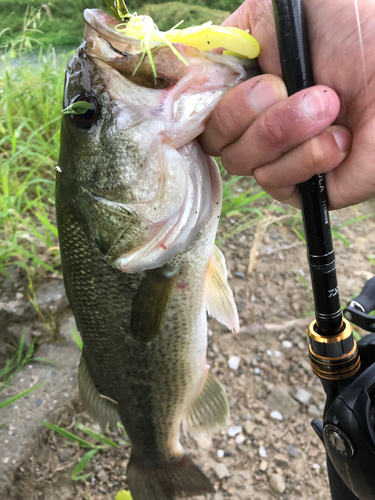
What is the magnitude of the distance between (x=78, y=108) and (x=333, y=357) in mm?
921

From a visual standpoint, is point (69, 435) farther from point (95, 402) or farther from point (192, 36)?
point (192, 36)

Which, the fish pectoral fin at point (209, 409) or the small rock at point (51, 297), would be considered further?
the small rock at point (51, 297)

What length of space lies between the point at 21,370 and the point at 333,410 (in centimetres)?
166

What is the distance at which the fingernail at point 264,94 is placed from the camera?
845 mm

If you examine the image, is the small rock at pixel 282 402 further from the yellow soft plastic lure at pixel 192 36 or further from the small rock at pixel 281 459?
the yellow soft plastic lure at pixel 192 36

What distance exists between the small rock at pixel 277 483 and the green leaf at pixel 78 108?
1.78m

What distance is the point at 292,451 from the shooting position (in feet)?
6.12

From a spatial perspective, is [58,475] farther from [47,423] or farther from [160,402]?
[160,402]

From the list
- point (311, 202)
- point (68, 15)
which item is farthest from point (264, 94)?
point (68, 15)

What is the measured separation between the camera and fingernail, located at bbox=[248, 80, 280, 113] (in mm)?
845

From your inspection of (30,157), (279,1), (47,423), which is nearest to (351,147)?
(279,1)

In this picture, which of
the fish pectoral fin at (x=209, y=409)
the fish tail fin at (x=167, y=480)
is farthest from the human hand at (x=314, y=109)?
the fish tail fin at (x=167, y=480)

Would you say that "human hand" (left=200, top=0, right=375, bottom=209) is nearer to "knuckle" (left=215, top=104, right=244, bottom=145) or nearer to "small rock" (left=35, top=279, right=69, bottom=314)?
"knuckle" (left=215, top=104, right=244, bottom=145)

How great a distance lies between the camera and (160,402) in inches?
58.5
